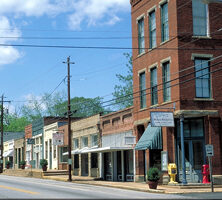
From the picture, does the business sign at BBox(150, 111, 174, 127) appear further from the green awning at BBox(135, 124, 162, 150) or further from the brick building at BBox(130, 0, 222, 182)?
the green awning at BBox(135, 124, 162, 150)

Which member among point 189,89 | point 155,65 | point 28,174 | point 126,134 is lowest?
point 28,174

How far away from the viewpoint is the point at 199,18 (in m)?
31.2

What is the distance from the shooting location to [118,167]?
3925 cm

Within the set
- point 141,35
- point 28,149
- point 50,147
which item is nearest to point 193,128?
→ point 141,35

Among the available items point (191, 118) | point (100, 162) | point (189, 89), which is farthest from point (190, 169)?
point (100, 162)

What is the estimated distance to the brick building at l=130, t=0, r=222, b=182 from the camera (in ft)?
98.4

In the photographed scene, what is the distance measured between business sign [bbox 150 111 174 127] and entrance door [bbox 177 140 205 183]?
2244 millimetres

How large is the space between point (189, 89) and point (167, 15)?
5.62 metres

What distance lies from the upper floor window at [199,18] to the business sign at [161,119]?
5991mm

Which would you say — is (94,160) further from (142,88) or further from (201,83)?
(201,83)

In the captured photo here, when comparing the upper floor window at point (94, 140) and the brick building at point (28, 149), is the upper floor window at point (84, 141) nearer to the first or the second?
the upper floor window at point (94, 140)

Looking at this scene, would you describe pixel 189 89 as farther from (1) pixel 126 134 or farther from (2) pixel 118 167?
(2) pixel 118 167

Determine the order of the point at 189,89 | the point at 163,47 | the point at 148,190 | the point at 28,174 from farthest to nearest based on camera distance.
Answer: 1. the point at 28,174
2. the point at 163,47
3. the point at 189,89
4. the point at 148,190

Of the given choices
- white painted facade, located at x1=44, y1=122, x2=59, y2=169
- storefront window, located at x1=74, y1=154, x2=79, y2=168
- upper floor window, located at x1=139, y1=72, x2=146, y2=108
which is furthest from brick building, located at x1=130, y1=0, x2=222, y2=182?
white painted facade, located at x1=44, y1=122, x2=59, y2=169
